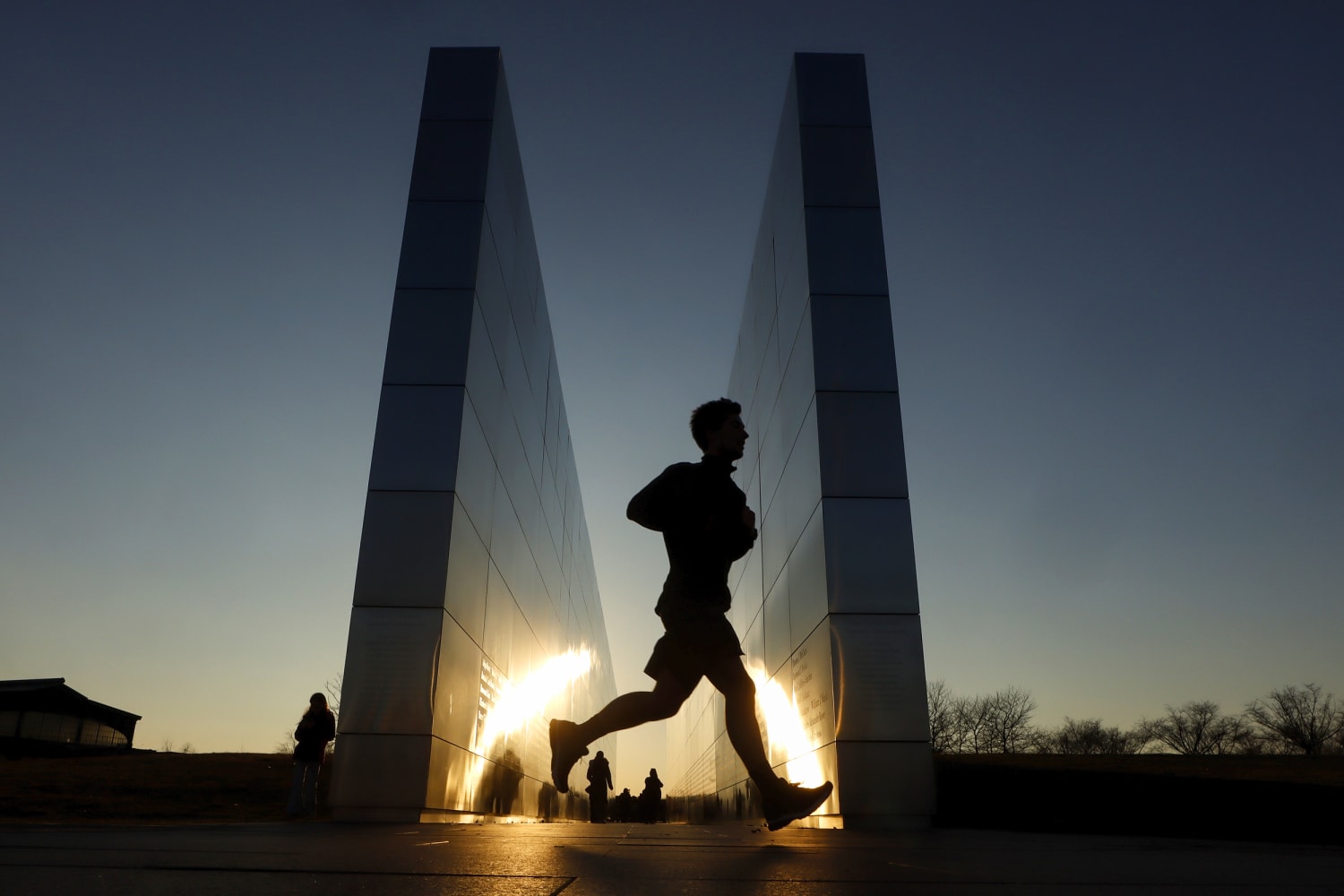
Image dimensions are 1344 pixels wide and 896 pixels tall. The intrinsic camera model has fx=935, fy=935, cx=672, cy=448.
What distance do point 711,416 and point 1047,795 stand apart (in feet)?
20.9

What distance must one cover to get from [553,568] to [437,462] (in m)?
10.5

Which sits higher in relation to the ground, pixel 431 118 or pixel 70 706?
pixel 431 118

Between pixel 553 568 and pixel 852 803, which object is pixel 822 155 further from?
pixel 553 568

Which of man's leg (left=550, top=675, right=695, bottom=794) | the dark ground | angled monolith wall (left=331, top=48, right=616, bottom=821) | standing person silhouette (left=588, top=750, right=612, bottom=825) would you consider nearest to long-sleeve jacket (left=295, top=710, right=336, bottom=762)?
the dark ground

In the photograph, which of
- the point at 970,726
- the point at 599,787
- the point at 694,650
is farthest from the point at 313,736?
the point at 970,726

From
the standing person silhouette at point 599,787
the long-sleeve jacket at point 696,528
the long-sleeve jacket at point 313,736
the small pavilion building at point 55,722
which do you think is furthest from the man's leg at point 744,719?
the small pavilion building at point 55,722

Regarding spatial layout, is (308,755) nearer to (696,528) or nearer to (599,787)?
(696,528)

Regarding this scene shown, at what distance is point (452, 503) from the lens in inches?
342

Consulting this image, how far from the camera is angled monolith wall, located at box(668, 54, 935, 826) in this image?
7832mm

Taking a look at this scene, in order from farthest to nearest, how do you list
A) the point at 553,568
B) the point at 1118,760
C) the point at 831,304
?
the point at 553,568
the point at 1118,760
the point at 831,304

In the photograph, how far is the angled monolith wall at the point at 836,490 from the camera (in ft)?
Result: 25.7

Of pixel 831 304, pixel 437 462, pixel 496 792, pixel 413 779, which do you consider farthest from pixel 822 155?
pixel 496 792

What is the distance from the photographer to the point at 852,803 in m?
7.54

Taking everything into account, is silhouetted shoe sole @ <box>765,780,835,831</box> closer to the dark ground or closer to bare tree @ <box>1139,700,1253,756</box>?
the dark ground
